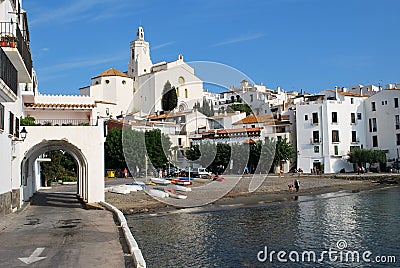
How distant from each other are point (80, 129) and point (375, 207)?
2021 centimetres

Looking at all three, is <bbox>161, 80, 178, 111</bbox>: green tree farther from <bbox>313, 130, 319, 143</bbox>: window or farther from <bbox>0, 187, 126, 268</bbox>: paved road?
<bbox>0, 187, 126, 268</bbox>: paved road

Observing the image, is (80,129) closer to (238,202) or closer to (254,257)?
(254,257)

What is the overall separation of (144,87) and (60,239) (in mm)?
103919

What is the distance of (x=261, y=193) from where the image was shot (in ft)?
144

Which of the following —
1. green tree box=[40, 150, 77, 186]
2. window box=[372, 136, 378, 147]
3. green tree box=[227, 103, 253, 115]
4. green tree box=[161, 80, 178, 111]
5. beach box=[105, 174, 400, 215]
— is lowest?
beach box=[105, 174, 400, 215]

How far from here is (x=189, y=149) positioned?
75.5 m

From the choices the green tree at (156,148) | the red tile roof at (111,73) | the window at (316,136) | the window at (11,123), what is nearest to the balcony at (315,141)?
the window at (316,136)

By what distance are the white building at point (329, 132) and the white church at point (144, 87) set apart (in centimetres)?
3996

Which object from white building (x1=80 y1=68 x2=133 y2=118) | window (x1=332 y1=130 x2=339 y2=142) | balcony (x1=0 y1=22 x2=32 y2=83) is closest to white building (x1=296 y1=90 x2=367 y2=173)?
window (x1=332 y1=130 x2=339 y2=142)

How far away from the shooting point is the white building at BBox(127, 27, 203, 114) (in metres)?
111

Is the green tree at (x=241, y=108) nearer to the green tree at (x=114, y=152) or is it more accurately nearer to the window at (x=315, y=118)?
the window at (x=315, y=118)

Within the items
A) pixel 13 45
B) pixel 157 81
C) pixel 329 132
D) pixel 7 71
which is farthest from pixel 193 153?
pixel 7 71

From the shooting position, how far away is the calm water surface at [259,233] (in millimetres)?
16047

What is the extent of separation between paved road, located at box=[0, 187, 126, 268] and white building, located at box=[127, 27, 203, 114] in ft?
277
